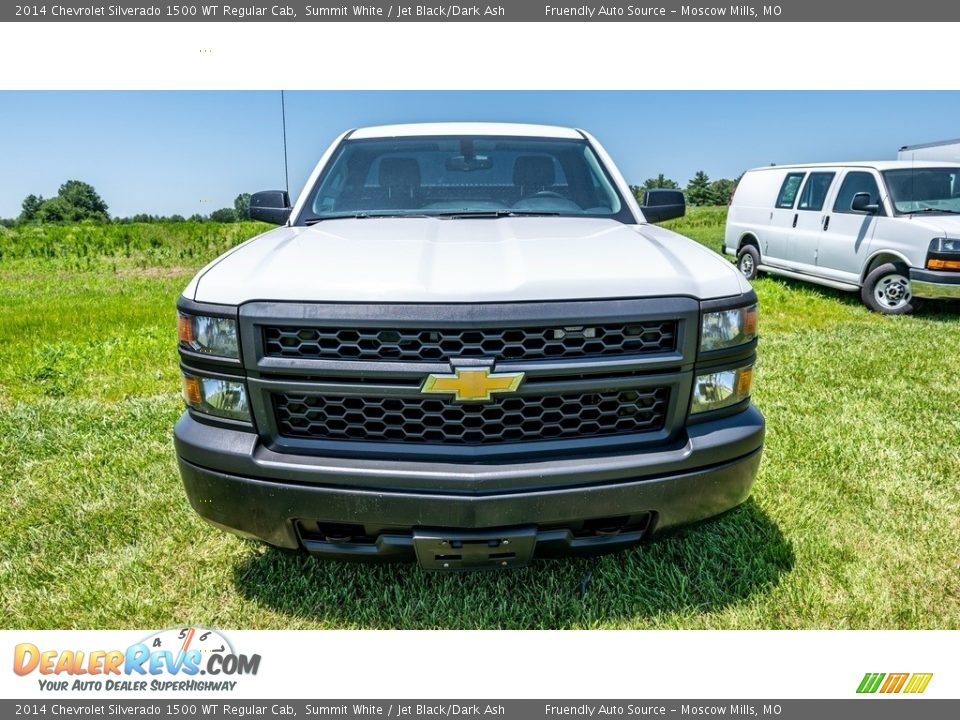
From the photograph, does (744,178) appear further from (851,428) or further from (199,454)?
(199,454)

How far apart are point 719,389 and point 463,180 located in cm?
200

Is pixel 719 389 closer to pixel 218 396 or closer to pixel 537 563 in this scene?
pixel 537 563

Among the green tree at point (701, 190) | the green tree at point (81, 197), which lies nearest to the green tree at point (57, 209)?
the green tree at point (81, 197)

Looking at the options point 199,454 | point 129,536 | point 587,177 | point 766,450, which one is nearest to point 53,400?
point 129,536

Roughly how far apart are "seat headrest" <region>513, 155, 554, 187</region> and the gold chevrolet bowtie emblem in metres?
1.96

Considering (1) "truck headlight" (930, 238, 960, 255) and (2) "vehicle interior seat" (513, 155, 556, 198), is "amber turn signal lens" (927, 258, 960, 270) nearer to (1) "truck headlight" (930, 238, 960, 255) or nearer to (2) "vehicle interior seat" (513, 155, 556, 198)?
(1) "truck headlight" (930, 238, 960, 255)

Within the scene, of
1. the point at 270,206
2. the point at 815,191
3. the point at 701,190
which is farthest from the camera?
the point at 701,190

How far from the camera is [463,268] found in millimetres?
2229

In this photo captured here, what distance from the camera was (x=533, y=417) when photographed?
2.18 metres

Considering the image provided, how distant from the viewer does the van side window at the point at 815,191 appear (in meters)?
9.85

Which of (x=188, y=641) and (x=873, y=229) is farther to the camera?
(x=873, y=229)

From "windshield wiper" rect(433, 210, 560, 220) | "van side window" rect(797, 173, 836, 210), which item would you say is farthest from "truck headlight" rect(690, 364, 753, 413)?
"van side window" rect(797, 173, 836, 210)

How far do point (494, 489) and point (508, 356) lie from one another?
42 centimetres

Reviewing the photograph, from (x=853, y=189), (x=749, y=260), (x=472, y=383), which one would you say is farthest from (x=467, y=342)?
(x=749, y=260)
